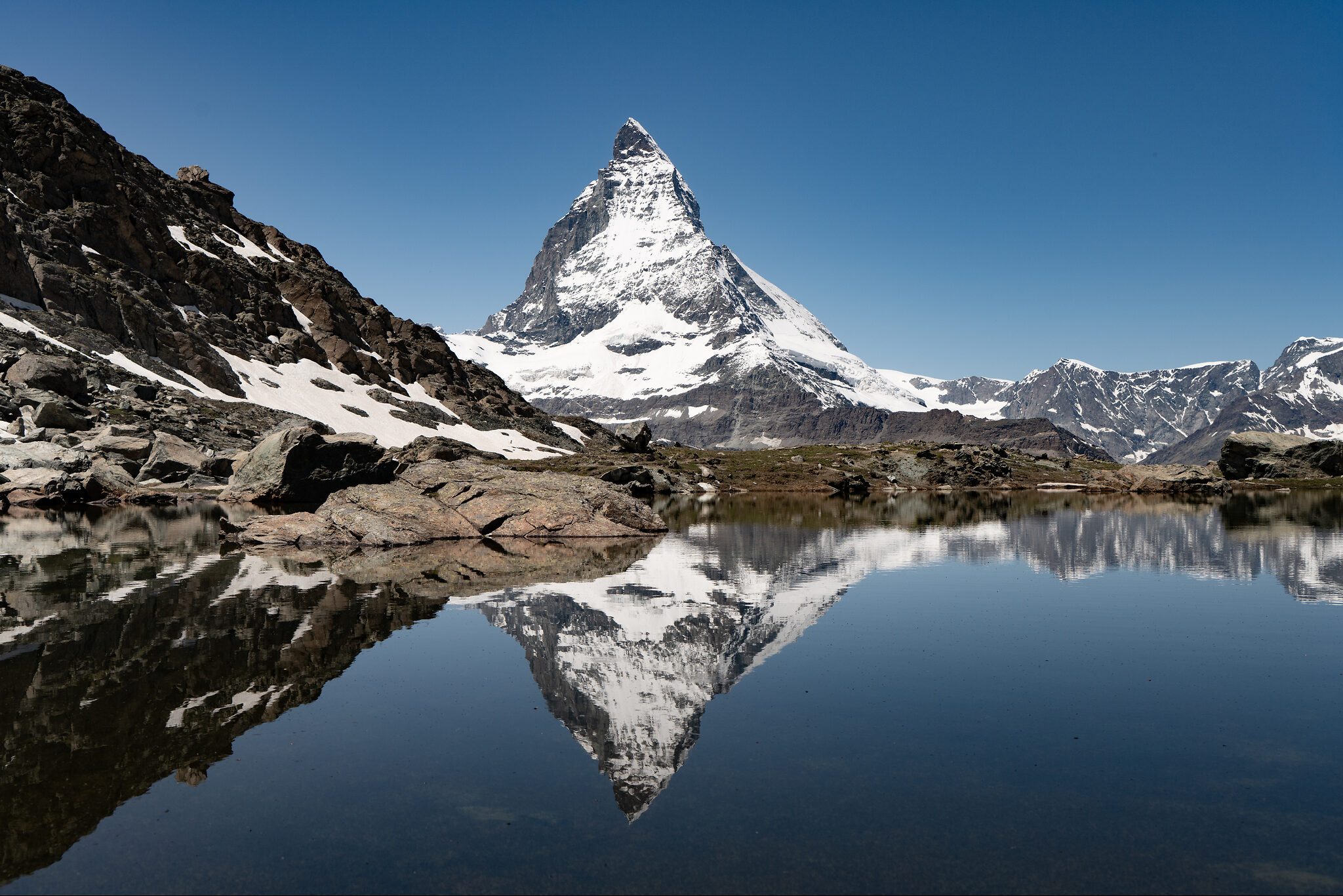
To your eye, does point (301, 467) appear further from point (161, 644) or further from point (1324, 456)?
point (1324, 456)

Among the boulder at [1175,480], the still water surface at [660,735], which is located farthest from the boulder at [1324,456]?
the still water surface at [660,735]

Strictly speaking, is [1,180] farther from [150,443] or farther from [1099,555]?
[1099,555]

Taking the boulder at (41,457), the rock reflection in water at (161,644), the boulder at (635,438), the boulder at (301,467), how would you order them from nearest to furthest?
the rock reflection in water at (161,644) → the boulder at (301,467) → the boulder at (41,457) → the boulder at (635,438)

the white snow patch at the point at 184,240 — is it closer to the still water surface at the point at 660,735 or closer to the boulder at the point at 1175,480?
the still water surface at the point at 660,735

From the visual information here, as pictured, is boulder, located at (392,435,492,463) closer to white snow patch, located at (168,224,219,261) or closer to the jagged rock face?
the jagged rock face

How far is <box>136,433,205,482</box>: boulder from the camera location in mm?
86125

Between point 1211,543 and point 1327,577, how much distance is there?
641 inches

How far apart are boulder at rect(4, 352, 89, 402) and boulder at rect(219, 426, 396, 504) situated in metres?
37.1

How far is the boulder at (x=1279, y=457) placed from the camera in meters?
169

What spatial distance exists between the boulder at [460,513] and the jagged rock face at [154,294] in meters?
102

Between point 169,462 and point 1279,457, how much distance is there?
195 metres

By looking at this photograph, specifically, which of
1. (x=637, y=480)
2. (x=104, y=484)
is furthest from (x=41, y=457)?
(x=637, y=480)

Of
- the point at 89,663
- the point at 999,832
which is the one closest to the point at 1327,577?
the point at 999,832

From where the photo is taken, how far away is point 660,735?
48.0 ft
